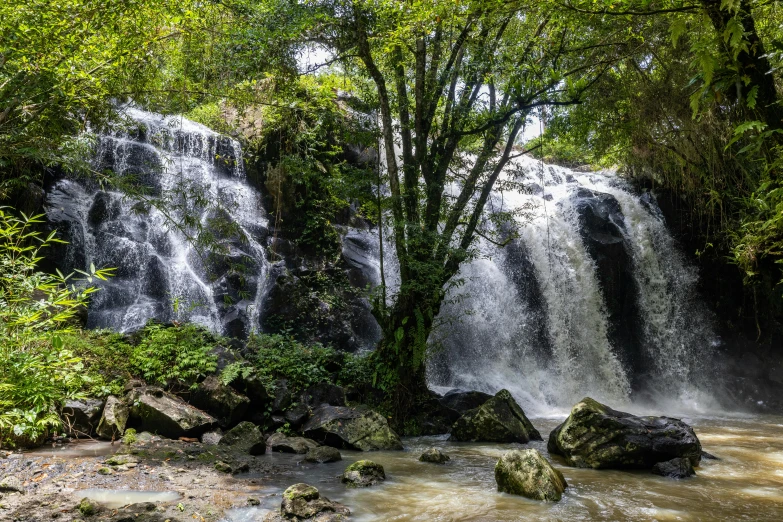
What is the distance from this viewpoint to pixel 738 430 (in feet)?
34.0

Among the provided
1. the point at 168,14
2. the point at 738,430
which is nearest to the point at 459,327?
the point at 738,430

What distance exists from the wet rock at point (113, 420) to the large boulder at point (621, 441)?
5.70 m

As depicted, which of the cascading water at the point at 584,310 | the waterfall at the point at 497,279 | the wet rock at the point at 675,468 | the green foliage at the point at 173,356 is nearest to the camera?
the wet rock at the point at 675,468

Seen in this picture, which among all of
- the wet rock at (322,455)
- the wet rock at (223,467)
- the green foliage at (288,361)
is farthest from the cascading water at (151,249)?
the wet rock at (223,467)

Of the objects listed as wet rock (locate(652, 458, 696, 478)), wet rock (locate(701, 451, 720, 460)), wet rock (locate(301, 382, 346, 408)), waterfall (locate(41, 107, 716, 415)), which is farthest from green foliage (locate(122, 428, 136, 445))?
wet rock (locate(701, 451, 720, 460))

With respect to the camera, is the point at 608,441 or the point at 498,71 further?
the point at 498,71

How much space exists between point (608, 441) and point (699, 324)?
10.4m

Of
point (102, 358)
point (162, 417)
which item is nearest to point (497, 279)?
point (162, 417)

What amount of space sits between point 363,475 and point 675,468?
3.60 m

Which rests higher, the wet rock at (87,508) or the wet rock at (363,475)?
the wet rock at (87,508)

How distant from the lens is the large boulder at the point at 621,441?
257 inches

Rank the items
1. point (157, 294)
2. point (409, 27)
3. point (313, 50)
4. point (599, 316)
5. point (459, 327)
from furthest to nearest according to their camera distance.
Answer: point (599, 316) < point (459, 327) < point (157, 294) < point (313, 50) < point (409, 27)

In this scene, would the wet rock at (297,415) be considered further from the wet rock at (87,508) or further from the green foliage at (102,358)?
the wet rock at (87,508)

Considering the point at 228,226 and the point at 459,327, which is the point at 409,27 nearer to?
the point at 228,226
